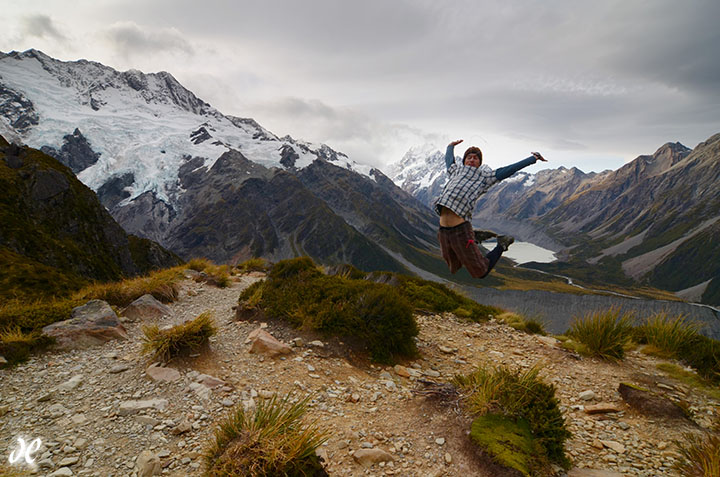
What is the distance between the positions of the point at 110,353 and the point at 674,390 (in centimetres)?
1386

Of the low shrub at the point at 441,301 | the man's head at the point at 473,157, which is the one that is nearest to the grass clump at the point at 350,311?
the low shrub at the point at 441,301

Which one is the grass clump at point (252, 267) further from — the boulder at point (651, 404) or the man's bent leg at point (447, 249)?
the boulder at point (651, 404)

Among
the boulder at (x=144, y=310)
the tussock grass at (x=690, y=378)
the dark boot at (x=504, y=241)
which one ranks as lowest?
the boulder at (x=144, y=310)

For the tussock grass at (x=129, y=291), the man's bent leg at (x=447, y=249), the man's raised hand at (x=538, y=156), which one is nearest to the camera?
the man's raised hand at (x=538, y=156)


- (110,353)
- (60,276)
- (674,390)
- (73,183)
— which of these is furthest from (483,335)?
(73,183)

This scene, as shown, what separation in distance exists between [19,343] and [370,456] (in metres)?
8.74

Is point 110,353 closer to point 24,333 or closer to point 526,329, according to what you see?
point 24,333

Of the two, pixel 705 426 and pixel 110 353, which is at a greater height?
pixel 705 426

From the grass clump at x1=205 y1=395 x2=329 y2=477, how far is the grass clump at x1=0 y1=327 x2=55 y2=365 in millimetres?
6292

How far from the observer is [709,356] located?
8930 millimetres

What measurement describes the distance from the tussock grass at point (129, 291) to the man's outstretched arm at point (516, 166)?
542 inches

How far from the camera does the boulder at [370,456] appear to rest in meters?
5.25

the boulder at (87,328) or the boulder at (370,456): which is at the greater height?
the boulder at (370,456)

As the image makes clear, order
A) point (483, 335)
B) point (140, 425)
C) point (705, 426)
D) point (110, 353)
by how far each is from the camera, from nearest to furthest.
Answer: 1. point (140, 425)
2. point (705, 426)
3. point (110, 353)
4. point (483, 335)
